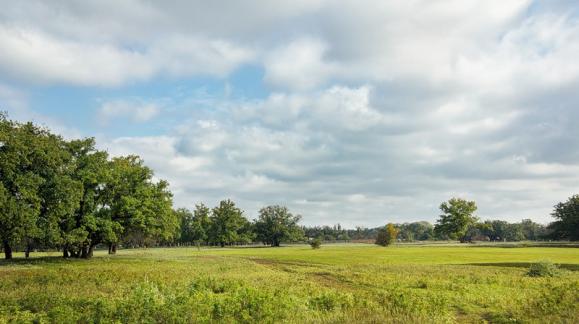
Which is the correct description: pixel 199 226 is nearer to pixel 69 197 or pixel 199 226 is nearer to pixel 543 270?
pixel 69 197

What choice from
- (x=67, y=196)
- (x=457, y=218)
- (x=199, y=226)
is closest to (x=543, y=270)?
(x=67, y=196)

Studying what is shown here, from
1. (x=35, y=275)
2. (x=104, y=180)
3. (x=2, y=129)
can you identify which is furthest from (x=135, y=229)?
(x=35, y=275)

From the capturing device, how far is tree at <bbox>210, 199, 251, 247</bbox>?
16325cm

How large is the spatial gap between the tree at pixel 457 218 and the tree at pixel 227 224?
70.3 meters

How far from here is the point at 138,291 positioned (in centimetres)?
1769

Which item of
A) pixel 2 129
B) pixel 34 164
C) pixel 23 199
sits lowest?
pixel 23 199

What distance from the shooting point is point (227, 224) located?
16450cm

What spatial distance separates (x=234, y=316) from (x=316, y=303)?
410 centimetres

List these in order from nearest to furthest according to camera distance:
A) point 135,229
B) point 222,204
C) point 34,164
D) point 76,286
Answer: point 76,286
point 34,164
point 135,229
point 222,204

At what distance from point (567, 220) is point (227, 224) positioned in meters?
114

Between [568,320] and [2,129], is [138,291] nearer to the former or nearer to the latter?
[568,320]

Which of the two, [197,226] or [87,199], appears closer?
[87,199]

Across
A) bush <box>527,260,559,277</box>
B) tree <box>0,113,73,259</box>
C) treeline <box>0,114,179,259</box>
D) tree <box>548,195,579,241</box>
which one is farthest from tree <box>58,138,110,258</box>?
tree <box>548,195,579,241</box>

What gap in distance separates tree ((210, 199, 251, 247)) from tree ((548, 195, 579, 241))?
107 metres
